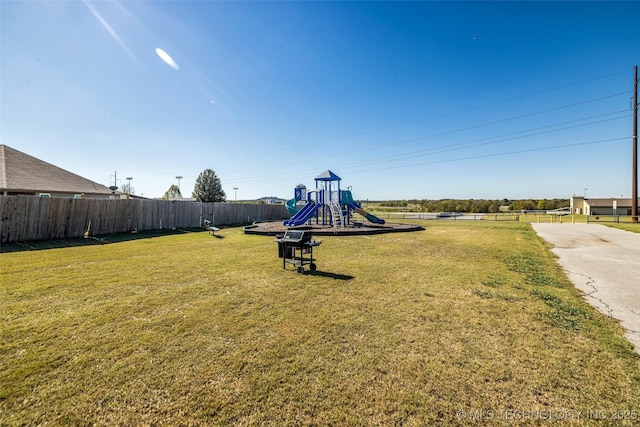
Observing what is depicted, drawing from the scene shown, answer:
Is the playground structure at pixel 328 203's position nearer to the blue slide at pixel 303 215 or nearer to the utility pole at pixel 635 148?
the blue slide at pixel 303 215

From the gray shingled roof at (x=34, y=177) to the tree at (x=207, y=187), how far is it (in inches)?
1541

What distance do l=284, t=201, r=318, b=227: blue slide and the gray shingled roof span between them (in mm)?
17847

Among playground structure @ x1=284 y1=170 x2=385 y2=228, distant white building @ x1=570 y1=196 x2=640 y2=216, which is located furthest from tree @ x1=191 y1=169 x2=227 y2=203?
distant white building @ x1=570 y1=196 x2=640 y2=216

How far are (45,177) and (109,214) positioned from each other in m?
11.9

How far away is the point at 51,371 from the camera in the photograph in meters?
2.78

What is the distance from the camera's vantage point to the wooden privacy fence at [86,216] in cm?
1087

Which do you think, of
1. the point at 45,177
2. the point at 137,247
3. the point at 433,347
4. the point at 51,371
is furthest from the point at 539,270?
the point at 45,177

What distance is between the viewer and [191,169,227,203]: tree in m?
62.5

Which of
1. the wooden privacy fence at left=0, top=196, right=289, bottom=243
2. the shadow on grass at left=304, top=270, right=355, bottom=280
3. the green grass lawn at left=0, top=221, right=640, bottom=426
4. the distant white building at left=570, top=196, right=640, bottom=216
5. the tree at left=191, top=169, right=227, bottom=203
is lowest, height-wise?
the green grass lawn at left=0, top=221, right=640, bottom=426

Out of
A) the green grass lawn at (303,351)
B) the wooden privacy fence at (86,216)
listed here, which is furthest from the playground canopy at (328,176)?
the green grass lawn at (303,351)

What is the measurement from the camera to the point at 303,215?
18328 mm

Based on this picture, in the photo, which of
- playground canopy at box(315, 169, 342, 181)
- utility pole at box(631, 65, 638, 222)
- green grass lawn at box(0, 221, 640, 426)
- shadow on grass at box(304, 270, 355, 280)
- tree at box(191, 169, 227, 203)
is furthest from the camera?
tree at box(191, 169, 227, 203)

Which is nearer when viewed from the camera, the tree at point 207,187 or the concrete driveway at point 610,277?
the concrete driveway at point 610,277

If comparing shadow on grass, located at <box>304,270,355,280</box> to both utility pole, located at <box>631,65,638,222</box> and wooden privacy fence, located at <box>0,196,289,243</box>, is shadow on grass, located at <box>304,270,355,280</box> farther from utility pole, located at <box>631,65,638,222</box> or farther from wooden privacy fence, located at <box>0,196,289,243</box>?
utility pole, located at <box>631,65,638,222</box>
